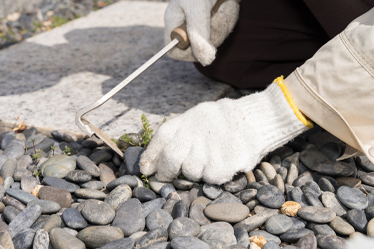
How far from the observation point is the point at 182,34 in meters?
1.69

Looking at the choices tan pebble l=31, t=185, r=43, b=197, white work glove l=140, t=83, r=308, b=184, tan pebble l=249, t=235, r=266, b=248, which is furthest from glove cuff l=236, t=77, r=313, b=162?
tan pebble l=31, t=185, r=43, b=197

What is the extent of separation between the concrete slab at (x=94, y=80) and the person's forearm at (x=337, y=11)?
0.78 m

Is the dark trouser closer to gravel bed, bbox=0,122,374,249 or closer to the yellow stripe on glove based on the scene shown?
gravel bed, bbox=0,122,374,249

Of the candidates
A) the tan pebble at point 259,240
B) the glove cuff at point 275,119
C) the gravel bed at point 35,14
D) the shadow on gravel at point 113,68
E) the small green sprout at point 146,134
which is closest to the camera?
the tan pebble at point 259,240

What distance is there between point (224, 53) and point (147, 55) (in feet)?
2.82

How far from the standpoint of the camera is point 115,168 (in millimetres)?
1642

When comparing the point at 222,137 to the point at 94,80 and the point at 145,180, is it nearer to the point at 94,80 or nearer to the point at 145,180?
the point at 145,180

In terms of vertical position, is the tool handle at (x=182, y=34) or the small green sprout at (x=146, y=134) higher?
the tool handle at (x=182, y=34)

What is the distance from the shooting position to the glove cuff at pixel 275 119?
139cm

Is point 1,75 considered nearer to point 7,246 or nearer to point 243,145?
point 7,246

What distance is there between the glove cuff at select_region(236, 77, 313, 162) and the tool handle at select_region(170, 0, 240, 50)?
0.49 m

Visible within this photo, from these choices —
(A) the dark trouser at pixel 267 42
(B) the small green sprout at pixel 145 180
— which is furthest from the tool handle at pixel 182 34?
(B) the small green sprout at pixel 145 180

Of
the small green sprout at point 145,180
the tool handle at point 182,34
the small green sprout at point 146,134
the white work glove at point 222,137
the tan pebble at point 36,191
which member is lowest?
the small green sprout at point 145,180

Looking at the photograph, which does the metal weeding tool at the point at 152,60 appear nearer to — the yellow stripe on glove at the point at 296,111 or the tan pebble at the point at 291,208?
the yellow stripe on glove at the point at 296,111
